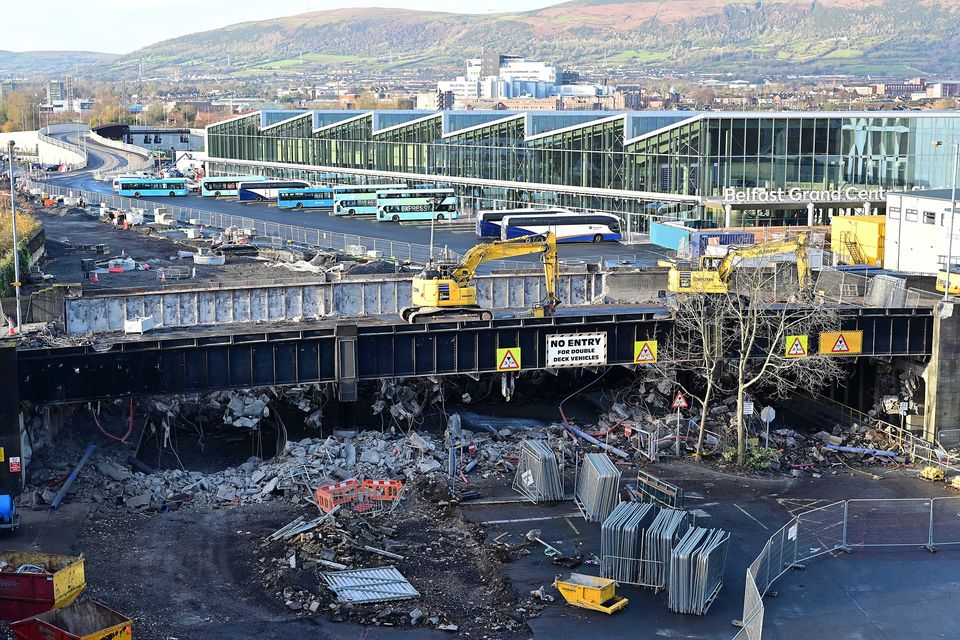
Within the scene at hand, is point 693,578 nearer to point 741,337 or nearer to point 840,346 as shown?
point 741,337

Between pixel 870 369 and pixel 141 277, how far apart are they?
33.6 m

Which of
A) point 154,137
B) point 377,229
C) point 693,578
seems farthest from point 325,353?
point 154,137

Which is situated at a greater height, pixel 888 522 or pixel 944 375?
pixel 944 375

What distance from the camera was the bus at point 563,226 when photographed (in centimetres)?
7531

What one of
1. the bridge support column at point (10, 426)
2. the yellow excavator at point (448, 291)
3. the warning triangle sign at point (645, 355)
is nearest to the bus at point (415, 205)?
the yellow excavator at point (448, 291)

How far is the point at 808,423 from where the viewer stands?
42125 mm

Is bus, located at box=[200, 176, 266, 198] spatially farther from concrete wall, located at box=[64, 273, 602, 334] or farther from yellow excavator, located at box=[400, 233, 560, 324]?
yellow excavator, located at box=[400, 233, 560, 324]

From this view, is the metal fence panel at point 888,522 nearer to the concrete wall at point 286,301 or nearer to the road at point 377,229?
the concrete wall at point 286,301

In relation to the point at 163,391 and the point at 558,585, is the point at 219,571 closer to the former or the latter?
the point at 558,585

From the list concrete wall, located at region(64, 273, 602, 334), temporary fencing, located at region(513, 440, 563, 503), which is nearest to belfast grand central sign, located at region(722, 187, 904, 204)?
concrete wall, located at region(64, 273, 602, 334)

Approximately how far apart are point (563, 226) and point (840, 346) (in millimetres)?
36567

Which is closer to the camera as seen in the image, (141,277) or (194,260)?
(141,277)

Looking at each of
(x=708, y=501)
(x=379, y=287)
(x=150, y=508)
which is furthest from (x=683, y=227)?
(x=150, y=508)

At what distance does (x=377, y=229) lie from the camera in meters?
83.6
